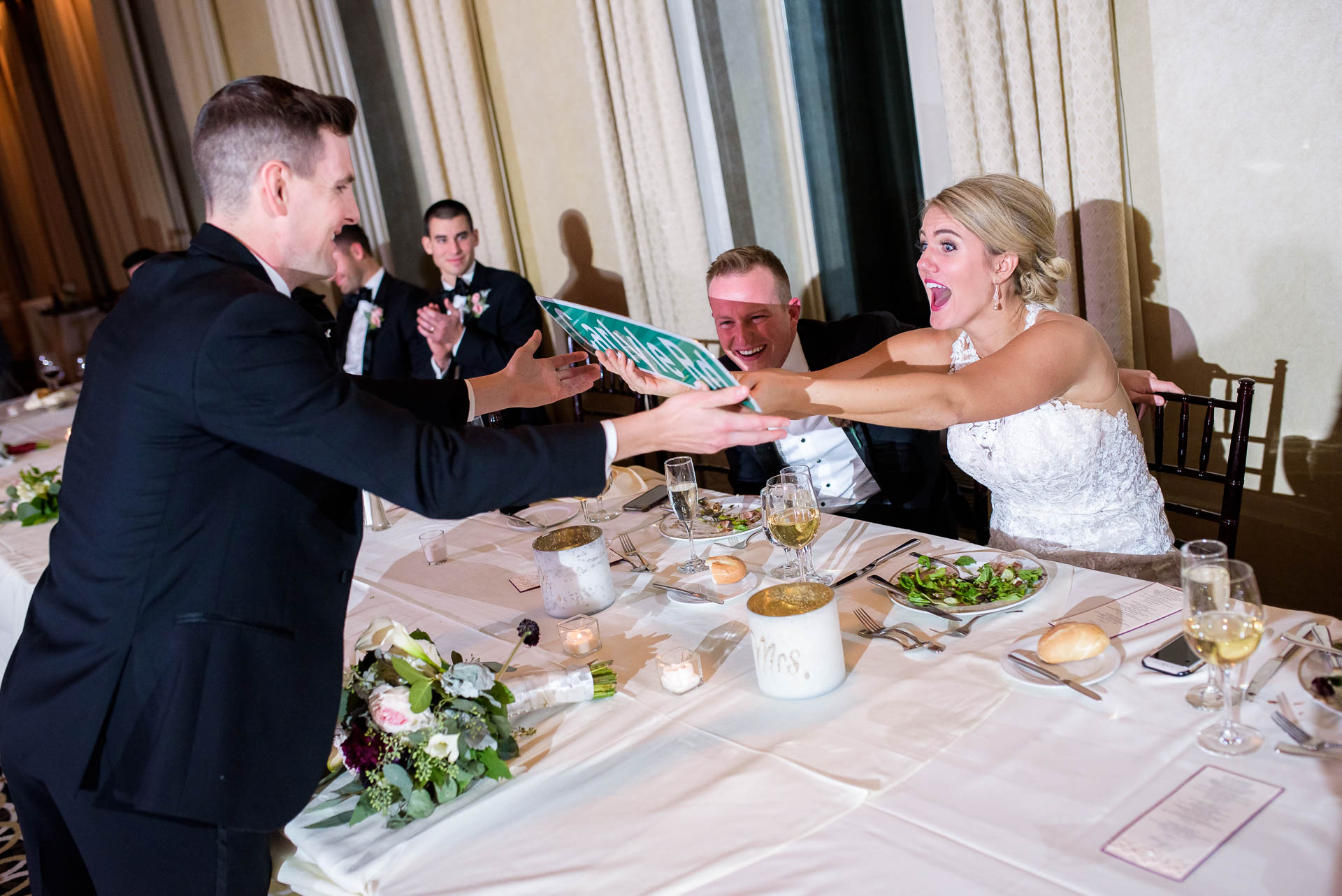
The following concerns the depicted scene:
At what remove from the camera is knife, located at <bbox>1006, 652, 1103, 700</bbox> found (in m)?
1.31

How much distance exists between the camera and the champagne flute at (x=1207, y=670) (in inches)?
46.4

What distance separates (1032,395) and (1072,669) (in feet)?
2.56

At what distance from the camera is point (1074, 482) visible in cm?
217

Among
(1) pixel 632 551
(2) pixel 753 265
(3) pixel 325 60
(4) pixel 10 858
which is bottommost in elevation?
(4) pixel 10 858

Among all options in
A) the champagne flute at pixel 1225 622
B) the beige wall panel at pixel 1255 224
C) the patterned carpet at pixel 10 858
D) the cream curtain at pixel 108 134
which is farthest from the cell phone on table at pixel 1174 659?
the cream curtain at pixel 108 134

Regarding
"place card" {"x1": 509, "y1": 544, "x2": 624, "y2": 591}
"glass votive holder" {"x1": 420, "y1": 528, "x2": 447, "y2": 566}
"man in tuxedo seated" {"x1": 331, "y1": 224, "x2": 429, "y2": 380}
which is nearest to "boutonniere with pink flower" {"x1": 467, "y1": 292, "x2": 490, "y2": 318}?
"man in tuxedo seated" {"x1": 331, "y1": 224, "x2": 429, "y2": 380}

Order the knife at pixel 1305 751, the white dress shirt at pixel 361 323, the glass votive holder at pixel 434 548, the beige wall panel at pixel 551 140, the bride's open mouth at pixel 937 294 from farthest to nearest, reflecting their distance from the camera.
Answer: the white dress shirt at pixel 361 323 → the beige wall panel at pixel 551 140 → the glass votive holder at pixel 434 548 → the bride's open mouth at pixel 937 294 → the knife at pixel 1305 751

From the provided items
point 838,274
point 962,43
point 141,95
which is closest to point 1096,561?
point 962,43

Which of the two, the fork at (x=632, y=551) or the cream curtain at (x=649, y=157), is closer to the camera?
the fork at (x=632, y=551)

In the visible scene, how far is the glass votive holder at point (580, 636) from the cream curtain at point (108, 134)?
858 cm

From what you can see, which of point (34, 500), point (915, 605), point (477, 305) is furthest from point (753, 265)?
point (34, 500)

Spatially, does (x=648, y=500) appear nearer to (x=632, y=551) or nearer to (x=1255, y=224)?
(x=632, y=551)

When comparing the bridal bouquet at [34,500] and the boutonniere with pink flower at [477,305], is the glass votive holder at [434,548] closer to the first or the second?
the bridal bouquet at [34,500]

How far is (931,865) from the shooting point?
1.07 m
